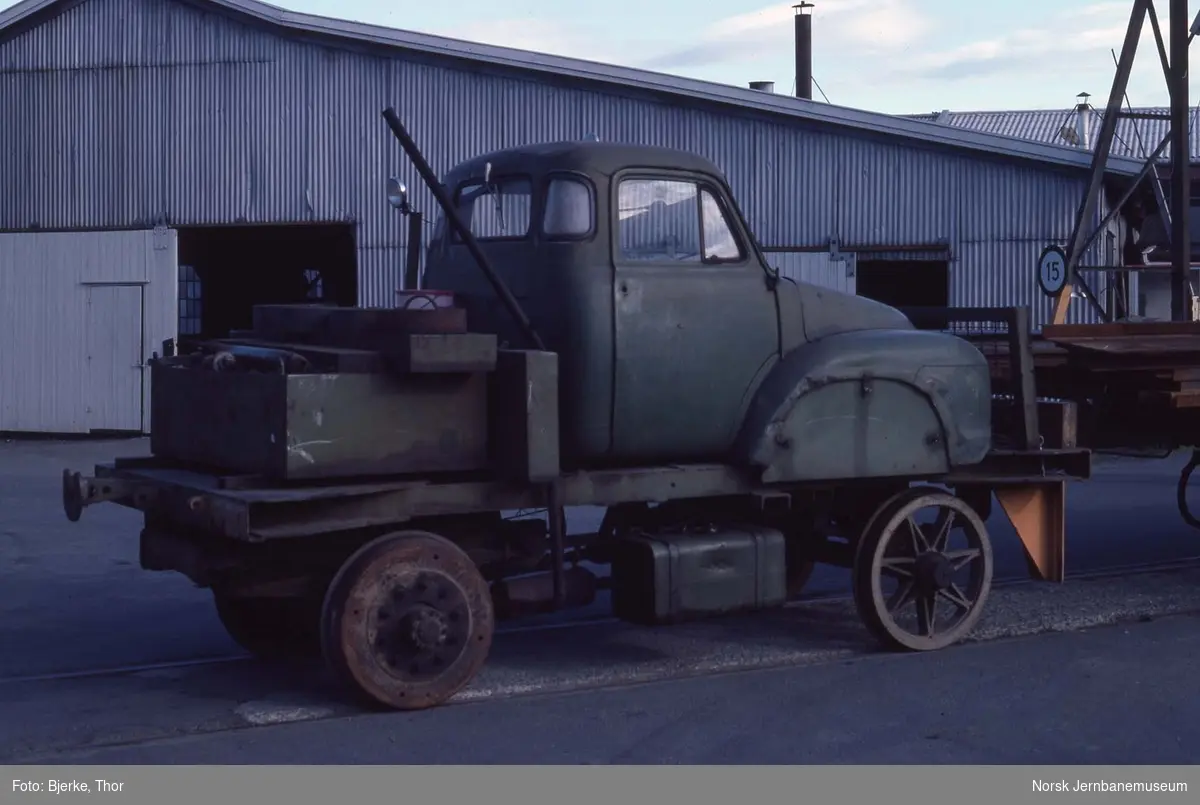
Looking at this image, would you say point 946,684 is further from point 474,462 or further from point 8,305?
point 8,305

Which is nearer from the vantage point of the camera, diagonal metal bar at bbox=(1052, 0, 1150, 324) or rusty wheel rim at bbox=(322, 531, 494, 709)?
rusty wheel rim at bbox=(322, 531, 494, 709)

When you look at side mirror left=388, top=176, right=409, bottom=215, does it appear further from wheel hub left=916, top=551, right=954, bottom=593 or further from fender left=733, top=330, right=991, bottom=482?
wheel hub left=916, top=551, right=954, bottom=593

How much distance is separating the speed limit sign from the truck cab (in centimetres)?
1136

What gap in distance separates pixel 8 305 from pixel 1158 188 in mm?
16694

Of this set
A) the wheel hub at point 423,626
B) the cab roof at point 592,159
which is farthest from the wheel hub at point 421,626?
the cab roof at point 592,159

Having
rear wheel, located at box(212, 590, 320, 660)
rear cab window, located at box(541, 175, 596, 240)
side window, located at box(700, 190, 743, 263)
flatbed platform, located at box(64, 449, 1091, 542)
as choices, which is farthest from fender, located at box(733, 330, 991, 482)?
rear wheel, located at box(212, 590, 320, 660)

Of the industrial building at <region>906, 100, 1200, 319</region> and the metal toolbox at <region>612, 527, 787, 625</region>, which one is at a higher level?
the industrial building at <region>906, 100, 1200, 319</region>

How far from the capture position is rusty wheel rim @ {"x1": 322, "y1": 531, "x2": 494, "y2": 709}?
6637 millimetres

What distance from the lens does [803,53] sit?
40.8 m

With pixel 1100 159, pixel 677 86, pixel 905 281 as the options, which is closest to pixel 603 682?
pixel 1100 159

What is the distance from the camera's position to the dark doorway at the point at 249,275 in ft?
81.8

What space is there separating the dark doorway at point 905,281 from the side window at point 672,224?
47.0 feet

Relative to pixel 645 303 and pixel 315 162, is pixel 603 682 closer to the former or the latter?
pixel 645 303

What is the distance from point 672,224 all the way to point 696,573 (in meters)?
1.75
